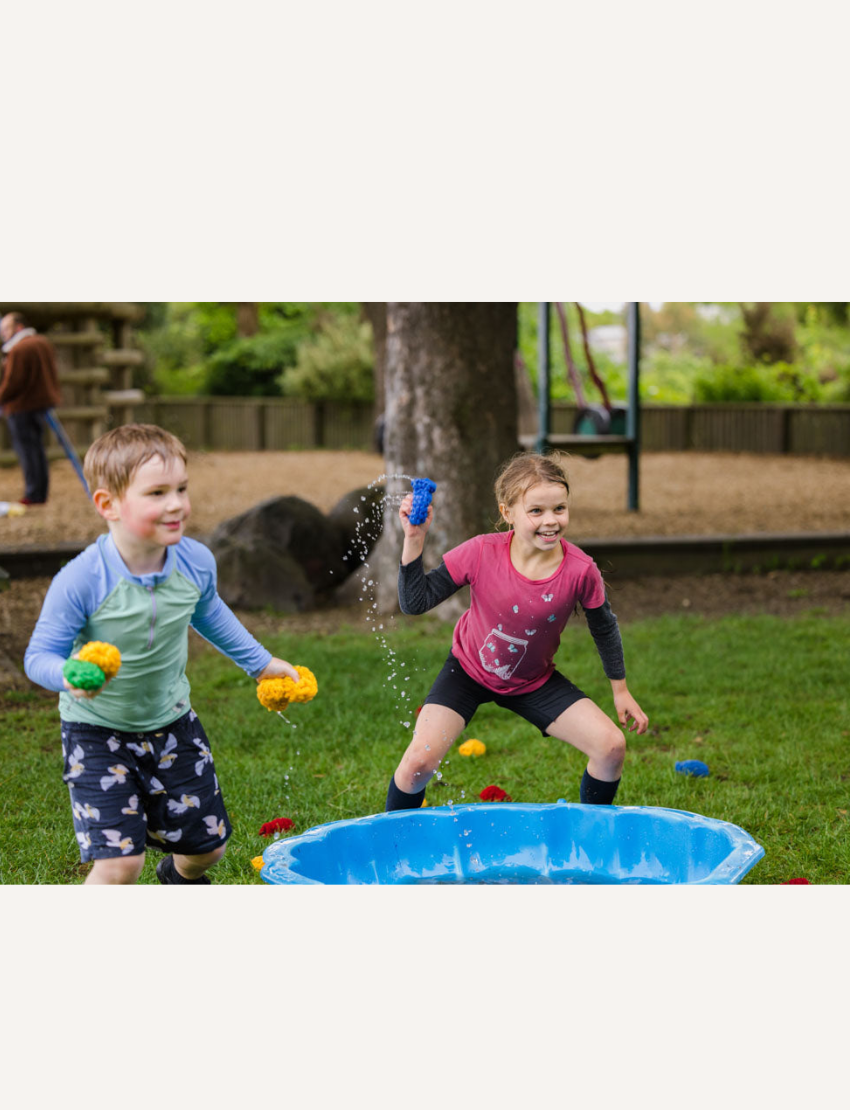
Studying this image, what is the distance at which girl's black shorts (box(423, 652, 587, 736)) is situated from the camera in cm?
358

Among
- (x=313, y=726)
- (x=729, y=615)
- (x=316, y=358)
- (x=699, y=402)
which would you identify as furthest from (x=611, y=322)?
(x=313, y=726)

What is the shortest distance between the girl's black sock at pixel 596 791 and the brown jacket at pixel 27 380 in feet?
26.1

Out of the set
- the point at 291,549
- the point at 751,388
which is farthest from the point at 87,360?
the point at 751,388

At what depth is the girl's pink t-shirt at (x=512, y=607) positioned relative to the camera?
11.5ft

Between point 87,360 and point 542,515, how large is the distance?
10312 mm

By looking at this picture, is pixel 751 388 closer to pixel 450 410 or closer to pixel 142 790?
pixel 450 410

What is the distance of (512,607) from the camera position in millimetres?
3521

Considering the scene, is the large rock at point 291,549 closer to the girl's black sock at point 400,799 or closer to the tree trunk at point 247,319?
the girl's black sock at point 400,799

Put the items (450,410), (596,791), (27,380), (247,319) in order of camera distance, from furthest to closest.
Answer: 1. (247,319)
2. (27,380)
3. (450,410)
4. (596,791)

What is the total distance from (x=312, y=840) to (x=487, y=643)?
0.76m

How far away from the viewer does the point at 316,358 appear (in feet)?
70.8

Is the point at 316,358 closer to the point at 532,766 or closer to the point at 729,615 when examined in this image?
the point at 729,615

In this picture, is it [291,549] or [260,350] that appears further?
[260,350]

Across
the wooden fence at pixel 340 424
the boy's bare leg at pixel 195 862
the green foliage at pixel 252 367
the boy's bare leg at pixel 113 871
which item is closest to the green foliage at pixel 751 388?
the wooden fence at pixel 340 424
